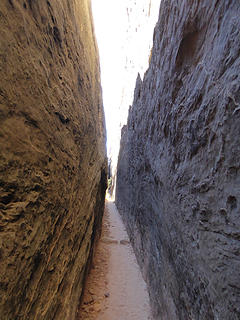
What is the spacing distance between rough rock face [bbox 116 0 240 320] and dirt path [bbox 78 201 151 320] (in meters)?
0.61

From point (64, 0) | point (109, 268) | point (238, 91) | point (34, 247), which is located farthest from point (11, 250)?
point (109, 268)

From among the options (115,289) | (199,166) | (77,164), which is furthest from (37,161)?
(115,289)

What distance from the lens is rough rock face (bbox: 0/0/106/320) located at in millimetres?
1314

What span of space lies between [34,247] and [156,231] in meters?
2.97

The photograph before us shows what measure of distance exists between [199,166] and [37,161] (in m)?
1.94

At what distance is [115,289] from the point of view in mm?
4547

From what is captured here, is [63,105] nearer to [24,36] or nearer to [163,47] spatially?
[24,36]

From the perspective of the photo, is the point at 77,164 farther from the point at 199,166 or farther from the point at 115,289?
the point at 115,289

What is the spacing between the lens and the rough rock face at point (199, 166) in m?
1.60

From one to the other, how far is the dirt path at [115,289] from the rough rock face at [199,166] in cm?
61

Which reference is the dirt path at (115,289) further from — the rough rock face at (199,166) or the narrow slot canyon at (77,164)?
the rough rock face at (199,166)

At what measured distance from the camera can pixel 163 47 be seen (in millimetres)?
3908

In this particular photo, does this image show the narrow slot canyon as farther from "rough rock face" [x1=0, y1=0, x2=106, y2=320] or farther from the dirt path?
the dirt path

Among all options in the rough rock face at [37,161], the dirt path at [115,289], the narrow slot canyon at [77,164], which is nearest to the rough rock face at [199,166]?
the narrow slot canyon at [77,164]
